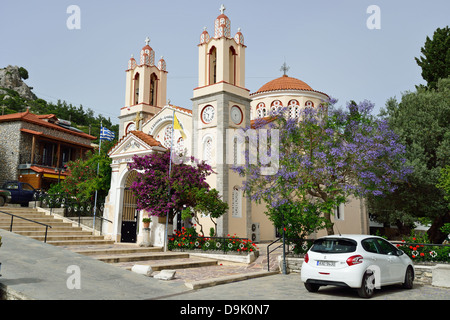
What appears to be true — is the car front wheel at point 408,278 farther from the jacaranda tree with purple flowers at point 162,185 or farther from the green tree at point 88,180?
the green tree at point 88,180

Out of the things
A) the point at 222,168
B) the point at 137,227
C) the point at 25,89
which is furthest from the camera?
the point at 25,89

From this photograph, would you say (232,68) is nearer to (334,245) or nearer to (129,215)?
(129,215)

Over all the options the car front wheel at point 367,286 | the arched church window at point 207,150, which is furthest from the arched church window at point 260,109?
the car front wheel at point 367,286

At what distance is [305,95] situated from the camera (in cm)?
3167

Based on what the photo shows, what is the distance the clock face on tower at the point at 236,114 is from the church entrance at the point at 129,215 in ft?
24.4

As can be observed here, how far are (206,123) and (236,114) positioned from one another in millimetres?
1983

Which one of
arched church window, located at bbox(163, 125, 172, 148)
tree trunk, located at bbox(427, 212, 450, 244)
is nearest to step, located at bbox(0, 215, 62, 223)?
arched church window, located at bbox(163, 125, 172, 148)

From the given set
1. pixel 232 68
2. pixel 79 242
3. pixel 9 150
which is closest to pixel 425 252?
pixel 79 242

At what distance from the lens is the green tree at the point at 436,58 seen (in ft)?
72.3

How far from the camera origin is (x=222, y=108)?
23000mm

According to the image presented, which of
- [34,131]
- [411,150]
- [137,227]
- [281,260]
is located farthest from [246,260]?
[34,131]

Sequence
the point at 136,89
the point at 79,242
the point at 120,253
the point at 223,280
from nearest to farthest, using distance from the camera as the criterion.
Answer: the point at 223,280
the point at 120,253
the point at 79,242
the point at 136,89
